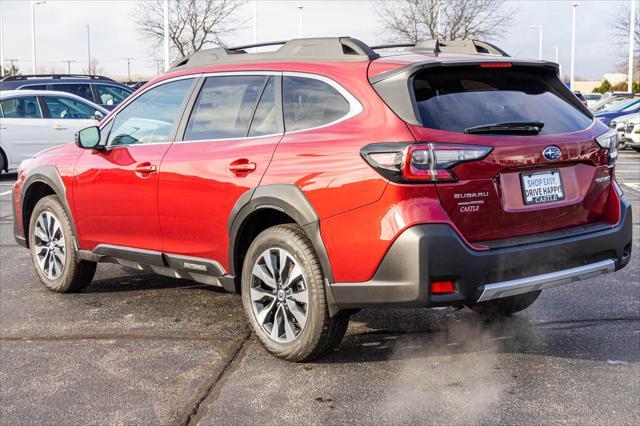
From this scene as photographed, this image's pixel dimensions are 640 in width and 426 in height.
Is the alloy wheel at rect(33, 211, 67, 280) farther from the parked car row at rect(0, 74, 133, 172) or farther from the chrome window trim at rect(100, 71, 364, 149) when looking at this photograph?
the parked car row at rect(0, 74, 133, 172)

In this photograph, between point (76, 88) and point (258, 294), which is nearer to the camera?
point (258, 294)

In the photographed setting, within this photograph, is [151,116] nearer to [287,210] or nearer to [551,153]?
[287,210]

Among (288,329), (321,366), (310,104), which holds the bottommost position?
(321,366)

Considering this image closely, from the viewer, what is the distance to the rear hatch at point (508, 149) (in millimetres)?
4152

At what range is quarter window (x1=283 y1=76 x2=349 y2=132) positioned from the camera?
4.56 metres

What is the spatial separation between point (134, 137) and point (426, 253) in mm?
2672

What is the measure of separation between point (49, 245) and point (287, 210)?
9.40ft

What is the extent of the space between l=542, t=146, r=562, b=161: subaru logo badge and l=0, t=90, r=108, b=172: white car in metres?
12.7

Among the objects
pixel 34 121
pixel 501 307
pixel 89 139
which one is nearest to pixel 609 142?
pixel 501 307

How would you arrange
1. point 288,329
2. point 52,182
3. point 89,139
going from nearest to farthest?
1. point 288,329
2. point 89,139
3. point 52,182

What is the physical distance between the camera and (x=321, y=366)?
4688 millimetres

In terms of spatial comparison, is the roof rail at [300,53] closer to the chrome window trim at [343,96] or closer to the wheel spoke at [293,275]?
the chrome window trim at [343,96]

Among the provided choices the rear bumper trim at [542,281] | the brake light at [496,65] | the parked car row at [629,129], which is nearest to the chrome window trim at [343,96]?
the brake light at [496,65]

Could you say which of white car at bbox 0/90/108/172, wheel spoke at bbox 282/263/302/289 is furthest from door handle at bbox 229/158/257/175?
white car at bbox 0/90/108/172
